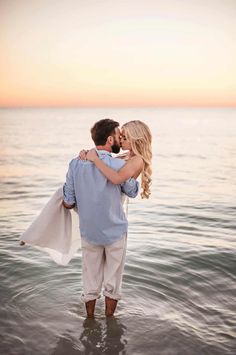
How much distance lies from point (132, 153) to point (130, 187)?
0.37 meters

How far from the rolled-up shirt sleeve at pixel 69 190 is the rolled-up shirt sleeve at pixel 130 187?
55 centimetres

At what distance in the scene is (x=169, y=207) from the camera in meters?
11.8

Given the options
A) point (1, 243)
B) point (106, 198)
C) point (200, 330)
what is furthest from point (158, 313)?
point (1, 243)

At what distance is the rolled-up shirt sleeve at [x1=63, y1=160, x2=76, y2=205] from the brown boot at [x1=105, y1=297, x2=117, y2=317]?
1.24m

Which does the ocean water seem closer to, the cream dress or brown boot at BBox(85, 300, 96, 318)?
brown boot at BBox(85, 300, 96, 318)

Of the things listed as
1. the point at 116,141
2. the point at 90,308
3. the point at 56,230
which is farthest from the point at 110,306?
the point at 116,141

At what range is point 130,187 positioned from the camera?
4387 mm

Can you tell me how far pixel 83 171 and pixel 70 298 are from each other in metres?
2.16

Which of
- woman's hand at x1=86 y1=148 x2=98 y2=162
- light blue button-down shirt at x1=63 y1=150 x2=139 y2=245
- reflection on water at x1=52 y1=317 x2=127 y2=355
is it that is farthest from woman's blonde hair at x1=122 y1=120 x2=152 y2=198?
reflection on water at x1=52 y1=317 x2=127 y2=355

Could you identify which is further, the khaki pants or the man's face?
the khaki pants

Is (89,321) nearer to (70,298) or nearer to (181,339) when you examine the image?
(70,298)

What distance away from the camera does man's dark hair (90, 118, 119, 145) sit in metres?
4.22

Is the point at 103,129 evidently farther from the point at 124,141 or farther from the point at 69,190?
the point at 69,190

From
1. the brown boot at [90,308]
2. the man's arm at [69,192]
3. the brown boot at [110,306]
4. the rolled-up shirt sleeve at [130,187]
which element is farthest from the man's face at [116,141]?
the brown boot at [90,308]
